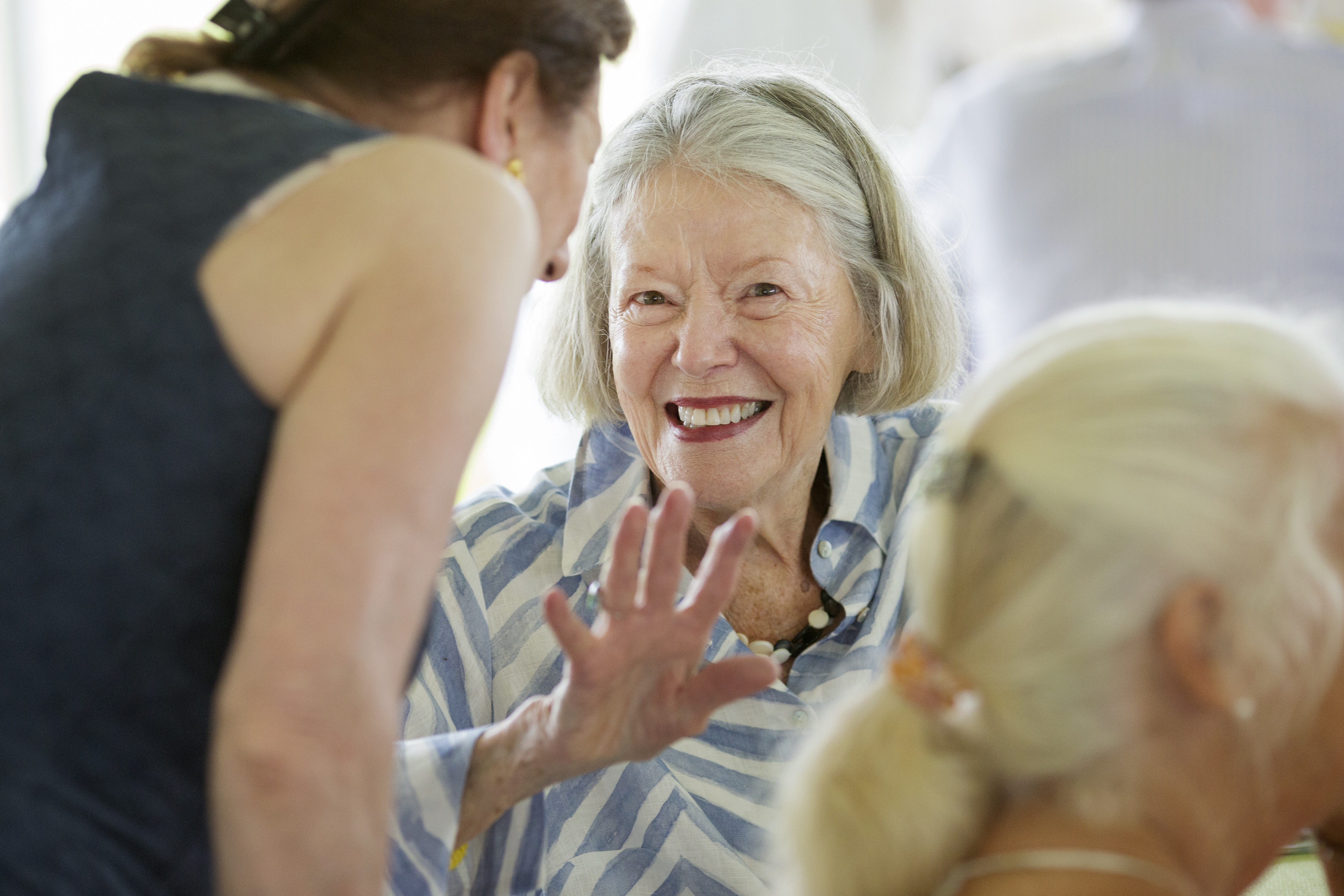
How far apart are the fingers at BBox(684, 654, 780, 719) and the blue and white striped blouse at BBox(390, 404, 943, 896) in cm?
26

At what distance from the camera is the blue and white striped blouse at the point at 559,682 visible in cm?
143

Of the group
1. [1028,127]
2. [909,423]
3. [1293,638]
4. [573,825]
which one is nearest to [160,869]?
[573,825]

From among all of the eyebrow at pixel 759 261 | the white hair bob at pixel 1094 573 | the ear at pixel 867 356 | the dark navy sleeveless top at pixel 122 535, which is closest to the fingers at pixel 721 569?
the white hair bob at pixel 1094 573

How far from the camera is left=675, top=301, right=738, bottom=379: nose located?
5.63 ft

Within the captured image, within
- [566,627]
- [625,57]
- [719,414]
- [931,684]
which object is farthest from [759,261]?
[625,57]

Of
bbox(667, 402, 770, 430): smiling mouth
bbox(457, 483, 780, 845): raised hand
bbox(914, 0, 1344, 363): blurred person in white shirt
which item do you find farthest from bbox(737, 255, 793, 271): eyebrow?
bbox(914, 0, 1344, 363): blurred person in white shirt

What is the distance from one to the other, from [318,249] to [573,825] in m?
0.88

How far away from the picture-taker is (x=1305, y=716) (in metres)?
0.99

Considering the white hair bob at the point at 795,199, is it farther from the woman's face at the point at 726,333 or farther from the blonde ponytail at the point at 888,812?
the blonde ponytail at the point at 888,812

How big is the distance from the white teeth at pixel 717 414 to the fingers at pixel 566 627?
1.92 feet

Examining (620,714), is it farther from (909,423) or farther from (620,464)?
(909,423)

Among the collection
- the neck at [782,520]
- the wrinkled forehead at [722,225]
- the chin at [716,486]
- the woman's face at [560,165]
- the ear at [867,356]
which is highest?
the woman's face at [560,165]

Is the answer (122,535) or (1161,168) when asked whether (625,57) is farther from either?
(122,535)

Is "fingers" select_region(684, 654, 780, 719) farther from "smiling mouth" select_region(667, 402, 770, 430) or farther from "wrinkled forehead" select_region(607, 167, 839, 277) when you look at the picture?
"wrinkled forehead" select_region(607, 167, 839, 277)
